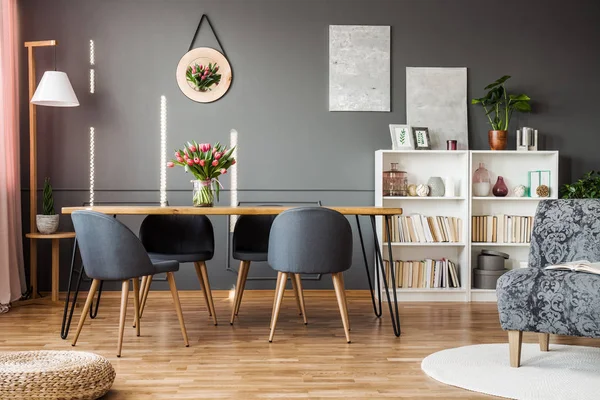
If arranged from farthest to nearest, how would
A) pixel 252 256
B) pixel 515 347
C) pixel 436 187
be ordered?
pixel 436 187, pixel 252 256, pixel 515 347

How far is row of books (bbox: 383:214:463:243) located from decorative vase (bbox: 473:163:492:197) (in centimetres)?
32

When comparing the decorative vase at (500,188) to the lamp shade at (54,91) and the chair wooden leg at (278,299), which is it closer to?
the chair wooden leg at (278,299)

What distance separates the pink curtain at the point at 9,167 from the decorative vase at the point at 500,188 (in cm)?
383

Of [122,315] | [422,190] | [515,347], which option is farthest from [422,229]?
[122,315]

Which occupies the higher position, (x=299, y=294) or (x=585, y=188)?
(x=585, y=188)

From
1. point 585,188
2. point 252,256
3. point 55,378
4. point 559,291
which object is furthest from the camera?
point 585,188

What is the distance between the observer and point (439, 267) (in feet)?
17.7

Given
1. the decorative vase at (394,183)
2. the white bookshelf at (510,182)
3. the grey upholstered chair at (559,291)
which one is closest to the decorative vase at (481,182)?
the white bookshelf at (510,182)

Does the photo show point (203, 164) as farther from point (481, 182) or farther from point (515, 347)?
point (481, 182)

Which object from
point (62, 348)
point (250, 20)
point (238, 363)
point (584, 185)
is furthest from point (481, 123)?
point (62, 348)

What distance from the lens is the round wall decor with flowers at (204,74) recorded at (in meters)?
5.51

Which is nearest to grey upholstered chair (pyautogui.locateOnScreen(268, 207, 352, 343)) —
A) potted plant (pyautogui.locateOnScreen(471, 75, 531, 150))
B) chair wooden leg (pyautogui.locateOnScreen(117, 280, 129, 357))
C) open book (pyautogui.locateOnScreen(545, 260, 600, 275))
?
chair wooden leg (pyautogui.locateOnScreen(117, 280, 129, 357))

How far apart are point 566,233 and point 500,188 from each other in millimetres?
1970

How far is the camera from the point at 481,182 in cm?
548
